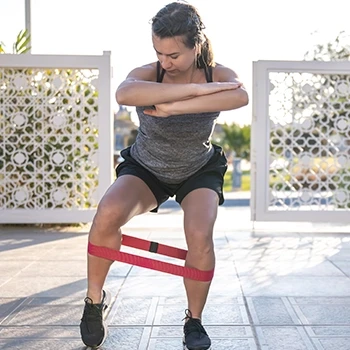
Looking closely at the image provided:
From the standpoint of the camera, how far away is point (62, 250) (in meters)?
4.43

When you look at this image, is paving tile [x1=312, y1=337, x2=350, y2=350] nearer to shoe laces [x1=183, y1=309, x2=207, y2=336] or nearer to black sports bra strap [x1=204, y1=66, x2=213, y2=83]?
shoe laces [x1=183, y1=309, x2=207, y2=336]

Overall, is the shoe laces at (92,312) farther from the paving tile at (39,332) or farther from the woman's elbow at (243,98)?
the woman's elbow at (243,98)

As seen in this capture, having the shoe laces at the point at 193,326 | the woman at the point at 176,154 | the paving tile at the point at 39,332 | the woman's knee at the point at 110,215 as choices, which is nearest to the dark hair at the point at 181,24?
the woman at the point at 176,154

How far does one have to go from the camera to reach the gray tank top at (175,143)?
7.81 feet

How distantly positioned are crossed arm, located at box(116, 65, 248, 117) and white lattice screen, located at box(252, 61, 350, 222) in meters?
3.26

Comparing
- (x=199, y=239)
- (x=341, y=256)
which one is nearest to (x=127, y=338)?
(x=199, y=239)

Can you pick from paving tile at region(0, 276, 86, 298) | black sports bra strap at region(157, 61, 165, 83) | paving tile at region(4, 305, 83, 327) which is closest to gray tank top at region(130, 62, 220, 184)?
black sports bra strap at region(157, 61, 165, 83)

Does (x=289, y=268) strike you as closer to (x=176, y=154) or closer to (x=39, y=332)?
(x=176, y=154)

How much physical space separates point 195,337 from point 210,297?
84 centimetres

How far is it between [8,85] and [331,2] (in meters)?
3.51

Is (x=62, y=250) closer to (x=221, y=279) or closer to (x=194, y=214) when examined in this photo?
(x=221, y=279)

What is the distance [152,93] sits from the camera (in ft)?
7.07

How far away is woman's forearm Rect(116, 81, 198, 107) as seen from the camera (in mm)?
2137

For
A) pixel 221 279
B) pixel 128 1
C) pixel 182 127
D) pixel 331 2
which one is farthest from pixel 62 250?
pixel 331 2
